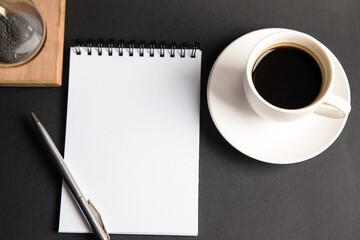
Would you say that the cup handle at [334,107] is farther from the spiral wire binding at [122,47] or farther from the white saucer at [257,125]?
the spiral wire binding at [122,47]

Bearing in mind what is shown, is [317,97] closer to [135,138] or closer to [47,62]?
[135,138]

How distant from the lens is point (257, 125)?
1.68 ft

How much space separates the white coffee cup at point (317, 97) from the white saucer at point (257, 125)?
37 millimetres

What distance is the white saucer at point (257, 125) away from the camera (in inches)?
19.8

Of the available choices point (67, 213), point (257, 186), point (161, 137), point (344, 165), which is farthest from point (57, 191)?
point (344, 165)

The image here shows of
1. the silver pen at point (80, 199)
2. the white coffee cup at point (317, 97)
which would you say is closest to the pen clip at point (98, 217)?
the silver pen at point (80, 199)

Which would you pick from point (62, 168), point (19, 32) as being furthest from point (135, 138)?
point (19, 32)

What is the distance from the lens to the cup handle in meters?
0.43

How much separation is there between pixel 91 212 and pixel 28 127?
16 cm

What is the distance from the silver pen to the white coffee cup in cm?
27

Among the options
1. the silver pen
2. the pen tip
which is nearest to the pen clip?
the silver pen

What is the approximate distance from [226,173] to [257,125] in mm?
88

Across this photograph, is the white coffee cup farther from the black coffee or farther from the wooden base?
the wooden base

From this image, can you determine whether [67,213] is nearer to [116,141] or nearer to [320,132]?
[116,141]
